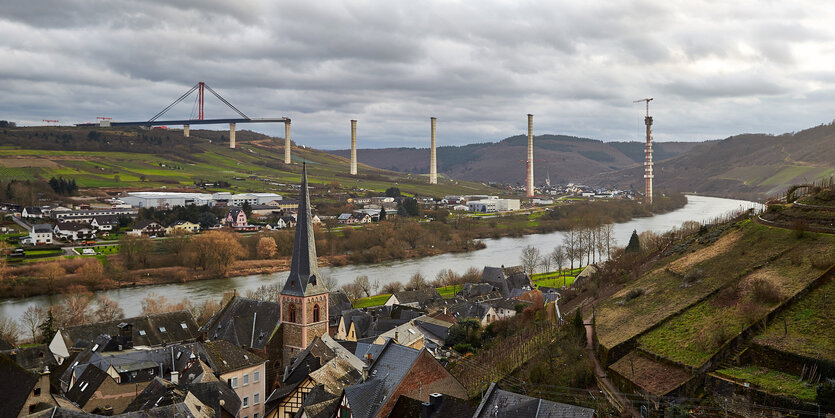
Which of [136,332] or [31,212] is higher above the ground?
[31,212]

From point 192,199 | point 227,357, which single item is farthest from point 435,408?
point 192,199

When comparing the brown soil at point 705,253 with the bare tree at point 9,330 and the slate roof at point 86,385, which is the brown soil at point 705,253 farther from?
the bare tree at point 9,330

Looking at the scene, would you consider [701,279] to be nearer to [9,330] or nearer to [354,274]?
[9,330]

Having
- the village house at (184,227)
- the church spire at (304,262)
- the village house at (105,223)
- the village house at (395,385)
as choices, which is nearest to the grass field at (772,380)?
the village house at (395,385)

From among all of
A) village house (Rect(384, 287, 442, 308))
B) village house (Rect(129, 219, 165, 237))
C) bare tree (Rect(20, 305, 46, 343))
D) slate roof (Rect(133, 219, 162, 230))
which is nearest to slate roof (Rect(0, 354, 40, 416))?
bare tree (Rect(20, 305, 46, 343))

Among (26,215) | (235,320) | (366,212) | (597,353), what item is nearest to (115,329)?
(235,320)
